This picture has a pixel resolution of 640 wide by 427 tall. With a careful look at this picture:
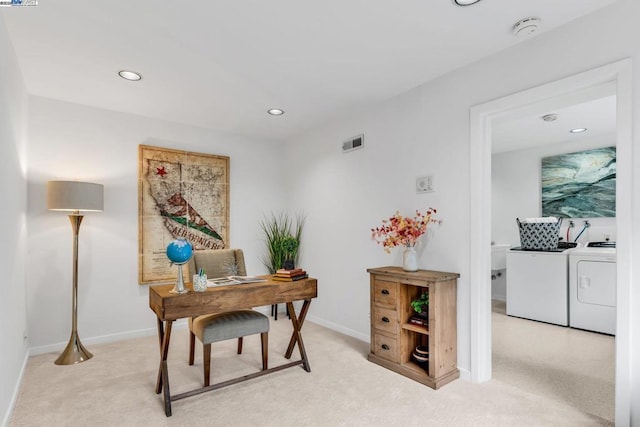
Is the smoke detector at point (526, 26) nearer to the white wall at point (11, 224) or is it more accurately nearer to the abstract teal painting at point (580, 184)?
the white wall at point (11, 224)

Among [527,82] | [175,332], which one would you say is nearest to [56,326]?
[175,332]

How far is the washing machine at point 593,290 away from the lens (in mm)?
3814

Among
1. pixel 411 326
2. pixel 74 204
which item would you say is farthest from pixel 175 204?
pixel 411 326

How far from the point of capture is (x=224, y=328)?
2586mm

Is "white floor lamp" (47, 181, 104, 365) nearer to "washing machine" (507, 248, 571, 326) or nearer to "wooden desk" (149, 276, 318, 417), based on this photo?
"wooden desk" (149, 276, 318, 417)

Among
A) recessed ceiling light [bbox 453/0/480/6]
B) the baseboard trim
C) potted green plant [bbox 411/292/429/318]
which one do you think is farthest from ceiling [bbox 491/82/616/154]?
the baseboard trim

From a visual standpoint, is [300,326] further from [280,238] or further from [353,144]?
[353,144]

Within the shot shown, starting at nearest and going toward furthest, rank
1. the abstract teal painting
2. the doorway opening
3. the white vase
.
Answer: the doorway opening, the white vase, the abstract teal painting

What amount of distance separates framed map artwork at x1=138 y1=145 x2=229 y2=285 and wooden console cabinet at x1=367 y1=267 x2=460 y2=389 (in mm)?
2057

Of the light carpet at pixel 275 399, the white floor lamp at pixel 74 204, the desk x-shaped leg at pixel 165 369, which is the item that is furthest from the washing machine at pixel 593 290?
the white floor lamp at pixel 74 204

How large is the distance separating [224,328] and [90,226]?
2.05m

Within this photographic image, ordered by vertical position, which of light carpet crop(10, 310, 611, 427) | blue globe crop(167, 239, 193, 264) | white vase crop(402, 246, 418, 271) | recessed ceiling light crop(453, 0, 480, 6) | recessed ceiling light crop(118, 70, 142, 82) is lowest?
light carpet crop(10, 310, 611, 427)

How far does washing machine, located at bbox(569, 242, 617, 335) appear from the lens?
3.81m

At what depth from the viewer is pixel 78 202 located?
3074 mm
